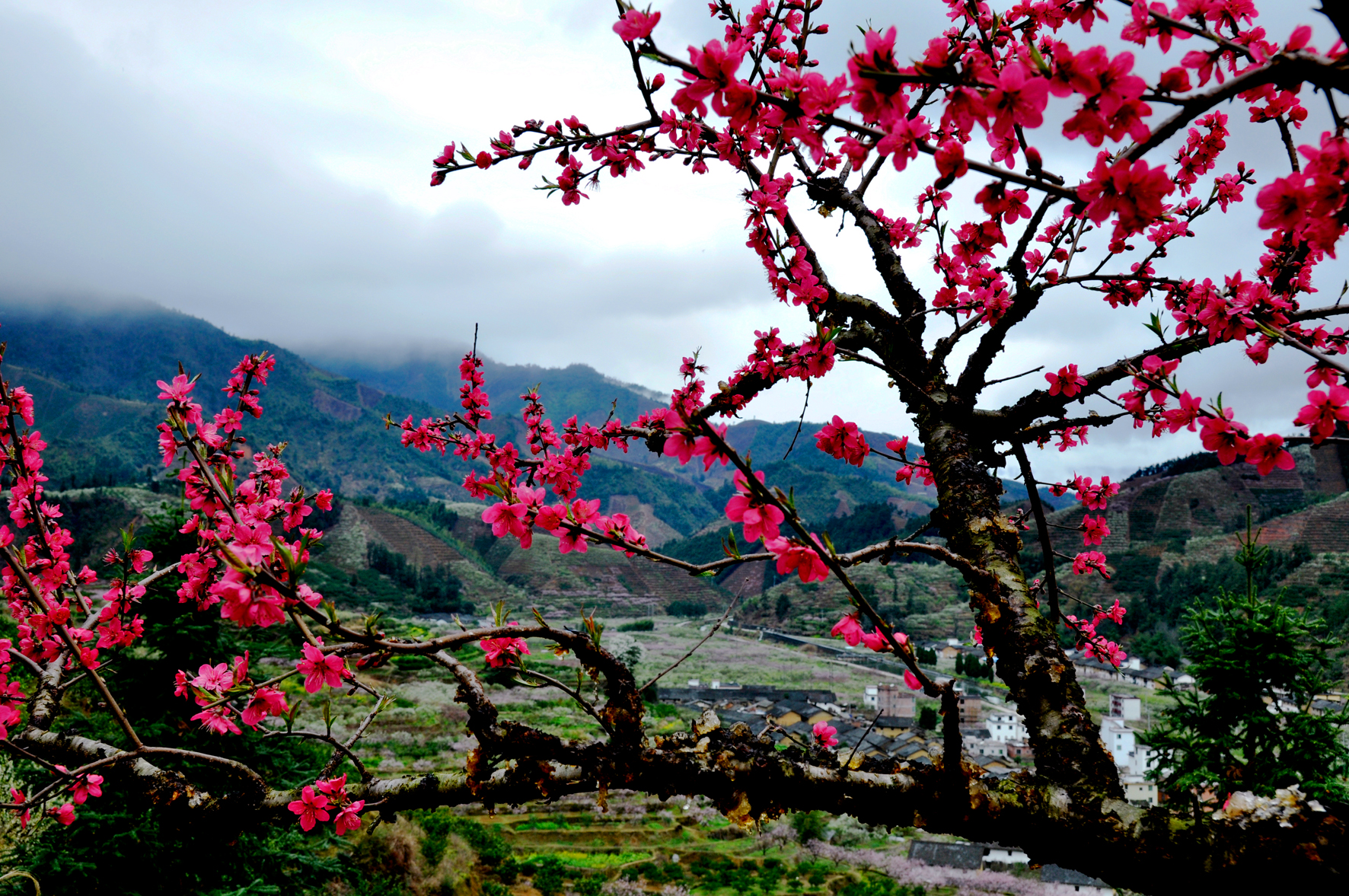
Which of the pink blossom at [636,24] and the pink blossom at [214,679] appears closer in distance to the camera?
the pink blossom at [636,24]

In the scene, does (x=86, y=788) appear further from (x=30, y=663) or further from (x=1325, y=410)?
(x=1325, y=410)

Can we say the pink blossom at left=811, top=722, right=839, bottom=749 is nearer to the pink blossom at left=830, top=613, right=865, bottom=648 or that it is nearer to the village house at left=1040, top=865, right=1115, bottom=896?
the pink blossom at left=830, top=613, right=865, bottom=648

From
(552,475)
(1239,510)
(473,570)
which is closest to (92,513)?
(473,570)

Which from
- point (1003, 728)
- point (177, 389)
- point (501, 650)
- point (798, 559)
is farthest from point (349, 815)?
point (1003, 728)

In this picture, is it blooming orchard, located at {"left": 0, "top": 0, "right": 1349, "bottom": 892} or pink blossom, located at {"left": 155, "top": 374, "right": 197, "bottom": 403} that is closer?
blooming orchard, located at {"left": 0, "top": 0, "right": 1349, "bottom": 892}

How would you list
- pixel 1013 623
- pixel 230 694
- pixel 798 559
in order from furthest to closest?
pixel 1013 623
pixel 230 694
pixel 798 559

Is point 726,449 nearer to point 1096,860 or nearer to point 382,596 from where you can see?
point 1096,860

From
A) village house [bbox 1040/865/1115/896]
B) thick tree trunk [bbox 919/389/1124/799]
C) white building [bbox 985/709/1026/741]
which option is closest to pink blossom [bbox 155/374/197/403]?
thick tree trunk [bbox 919/389/1124/799]

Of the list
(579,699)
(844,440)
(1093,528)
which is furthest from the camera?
(1093,528)

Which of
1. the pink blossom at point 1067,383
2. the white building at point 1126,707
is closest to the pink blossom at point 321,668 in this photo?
the pink blossom at point 1067,383

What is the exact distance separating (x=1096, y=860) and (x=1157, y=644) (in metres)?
88.1

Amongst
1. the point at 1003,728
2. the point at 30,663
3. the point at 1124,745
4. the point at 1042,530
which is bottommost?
the point at 1003,728

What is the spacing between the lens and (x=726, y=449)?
139 cm

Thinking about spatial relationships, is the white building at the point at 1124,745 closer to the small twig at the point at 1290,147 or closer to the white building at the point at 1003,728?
the white building at the point at 1003,728
